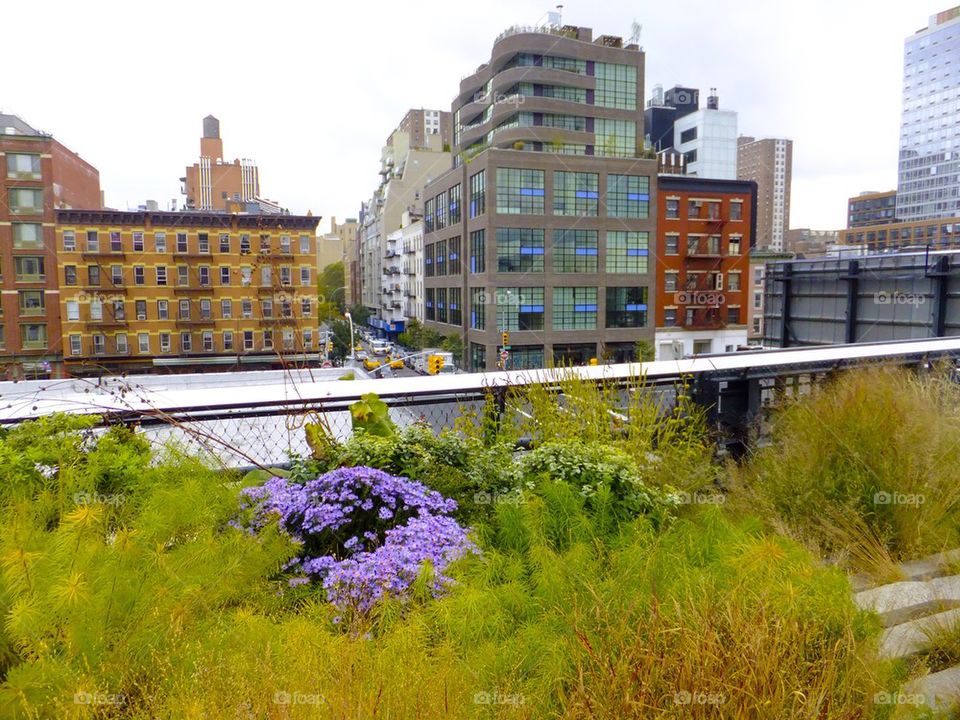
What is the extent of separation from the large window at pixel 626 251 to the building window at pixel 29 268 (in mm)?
42418

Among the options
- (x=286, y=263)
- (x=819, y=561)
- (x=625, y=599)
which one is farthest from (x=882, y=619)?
(x=286, y=263)

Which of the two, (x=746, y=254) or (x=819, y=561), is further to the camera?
(x=746, y=254)

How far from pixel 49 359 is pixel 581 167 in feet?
139

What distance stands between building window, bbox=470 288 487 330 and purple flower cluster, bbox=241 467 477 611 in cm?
4589

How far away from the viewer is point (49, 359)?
46.0 meters

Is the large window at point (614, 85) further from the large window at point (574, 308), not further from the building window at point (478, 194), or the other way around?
the large window at point (574, 308)

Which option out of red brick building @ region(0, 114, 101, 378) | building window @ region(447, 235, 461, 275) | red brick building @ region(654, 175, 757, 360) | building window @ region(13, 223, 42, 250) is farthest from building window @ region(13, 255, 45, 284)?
red brick building @ region(654, 175, 757, 360)

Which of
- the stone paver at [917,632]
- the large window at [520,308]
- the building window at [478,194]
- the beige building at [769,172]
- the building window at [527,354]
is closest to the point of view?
the stone paver at [917,632]

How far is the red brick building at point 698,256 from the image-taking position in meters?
52.6

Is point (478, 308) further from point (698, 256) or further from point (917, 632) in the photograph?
point (917, 632)

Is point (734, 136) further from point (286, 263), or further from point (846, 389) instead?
point (846, 389)

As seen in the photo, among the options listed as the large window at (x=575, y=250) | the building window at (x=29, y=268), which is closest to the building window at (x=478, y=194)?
the large window at (x=575, y=250)

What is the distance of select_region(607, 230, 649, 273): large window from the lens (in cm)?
5134

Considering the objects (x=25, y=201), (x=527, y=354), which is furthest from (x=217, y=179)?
(x=527, y=354)
